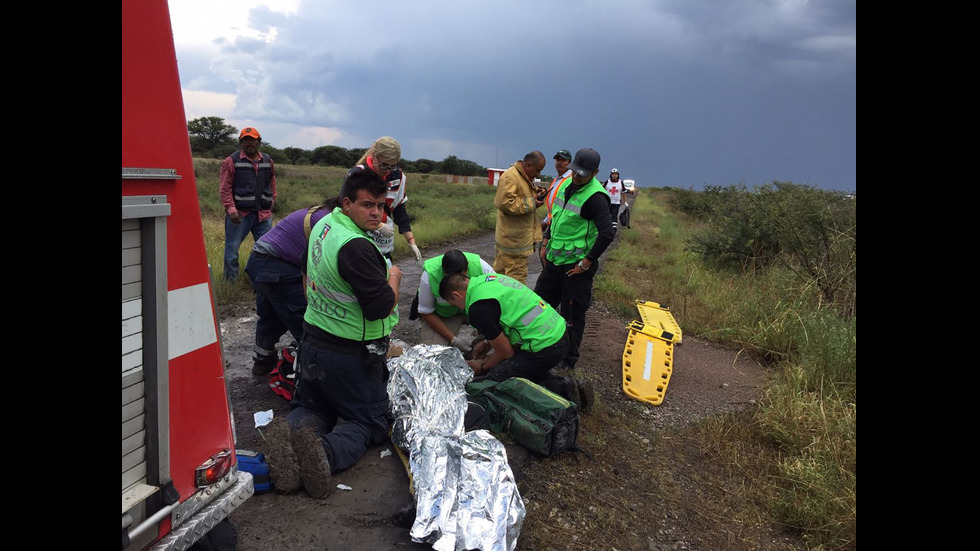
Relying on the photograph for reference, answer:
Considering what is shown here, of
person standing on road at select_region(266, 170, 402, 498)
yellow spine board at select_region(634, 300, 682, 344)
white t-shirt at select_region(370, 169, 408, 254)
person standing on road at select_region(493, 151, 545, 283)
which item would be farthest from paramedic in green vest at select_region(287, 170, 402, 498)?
yellow spine board at select_region(634, 300, 682, 344)

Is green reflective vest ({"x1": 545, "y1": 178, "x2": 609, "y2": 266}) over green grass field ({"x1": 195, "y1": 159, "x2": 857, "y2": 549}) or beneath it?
over

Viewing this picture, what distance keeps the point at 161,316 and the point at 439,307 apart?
116 inches

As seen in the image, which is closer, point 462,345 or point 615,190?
point 462,345

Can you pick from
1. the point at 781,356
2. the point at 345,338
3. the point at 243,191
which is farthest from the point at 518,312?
the point at 243,191

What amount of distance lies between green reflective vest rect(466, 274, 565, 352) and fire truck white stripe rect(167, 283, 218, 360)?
6.69 ft

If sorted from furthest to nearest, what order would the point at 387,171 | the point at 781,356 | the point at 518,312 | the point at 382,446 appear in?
1. the point at 781,356
2. the point at 387,171
3. the point at 518,312
4. the point at 382,446

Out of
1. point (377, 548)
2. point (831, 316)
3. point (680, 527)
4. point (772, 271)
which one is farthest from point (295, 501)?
point (772, 271)

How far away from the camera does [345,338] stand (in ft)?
9.54

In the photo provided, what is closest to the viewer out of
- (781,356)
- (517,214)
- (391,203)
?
(391,203)

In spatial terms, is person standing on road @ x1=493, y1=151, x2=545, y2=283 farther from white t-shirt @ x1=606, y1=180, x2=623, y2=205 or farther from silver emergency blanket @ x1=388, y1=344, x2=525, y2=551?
white t-shirt @ x1=606, y1=180, x2=623, y2=205

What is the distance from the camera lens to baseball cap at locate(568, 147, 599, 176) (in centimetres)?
437

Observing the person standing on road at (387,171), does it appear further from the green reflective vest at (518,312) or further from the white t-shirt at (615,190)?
the white t-shirt at (615,190)

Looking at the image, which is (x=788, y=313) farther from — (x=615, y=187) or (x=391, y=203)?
(x=615, y=187)

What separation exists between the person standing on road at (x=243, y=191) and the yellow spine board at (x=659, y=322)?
4537 mm
